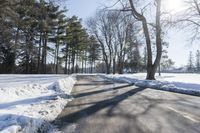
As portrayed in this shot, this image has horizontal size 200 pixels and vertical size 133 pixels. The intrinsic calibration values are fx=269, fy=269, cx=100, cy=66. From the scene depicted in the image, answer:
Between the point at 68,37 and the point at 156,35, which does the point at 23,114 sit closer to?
the point at 156,35

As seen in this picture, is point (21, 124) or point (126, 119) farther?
point (126, 119)

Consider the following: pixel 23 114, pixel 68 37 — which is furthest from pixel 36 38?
pixel 23 114

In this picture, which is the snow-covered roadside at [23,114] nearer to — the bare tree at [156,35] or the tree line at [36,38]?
the tree line at [36,38]

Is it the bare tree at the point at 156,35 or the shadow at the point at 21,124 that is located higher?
the bare tree at the point at 156,35

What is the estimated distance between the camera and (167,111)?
8.81 meters

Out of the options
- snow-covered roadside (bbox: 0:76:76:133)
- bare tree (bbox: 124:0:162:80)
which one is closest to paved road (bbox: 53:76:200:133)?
snow-covered roadside (bbox: 0:76:76:133)

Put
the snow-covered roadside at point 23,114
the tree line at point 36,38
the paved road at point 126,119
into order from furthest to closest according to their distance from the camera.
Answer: the tree line at point 36,38 → the paved road at point 126,119 → the snow-covered roadside at point 23,114

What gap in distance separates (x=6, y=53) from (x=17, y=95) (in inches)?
1430

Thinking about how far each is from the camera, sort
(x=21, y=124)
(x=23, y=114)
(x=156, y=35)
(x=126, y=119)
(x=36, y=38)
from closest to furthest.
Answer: (x=21, y=124)
(x=23, y=114)
(x=126, y=119)
(x=156, y=35)
(x=36, y=38)

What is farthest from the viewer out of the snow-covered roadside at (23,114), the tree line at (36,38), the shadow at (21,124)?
the tree line at (36,38)

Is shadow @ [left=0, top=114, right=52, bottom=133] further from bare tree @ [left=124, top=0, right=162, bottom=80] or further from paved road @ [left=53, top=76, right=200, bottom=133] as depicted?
bare tree @ [left=124, top=0, right=162, bottom=80]

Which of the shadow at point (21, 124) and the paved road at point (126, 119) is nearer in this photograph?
the shadow at point (21, 124)

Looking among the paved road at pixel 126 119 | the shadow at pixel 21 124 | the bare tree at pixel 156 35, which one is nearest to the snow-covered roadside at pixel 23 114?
the shadow at pixel 21 124

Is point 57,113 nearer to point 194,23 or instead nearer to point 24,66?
point 194,23
